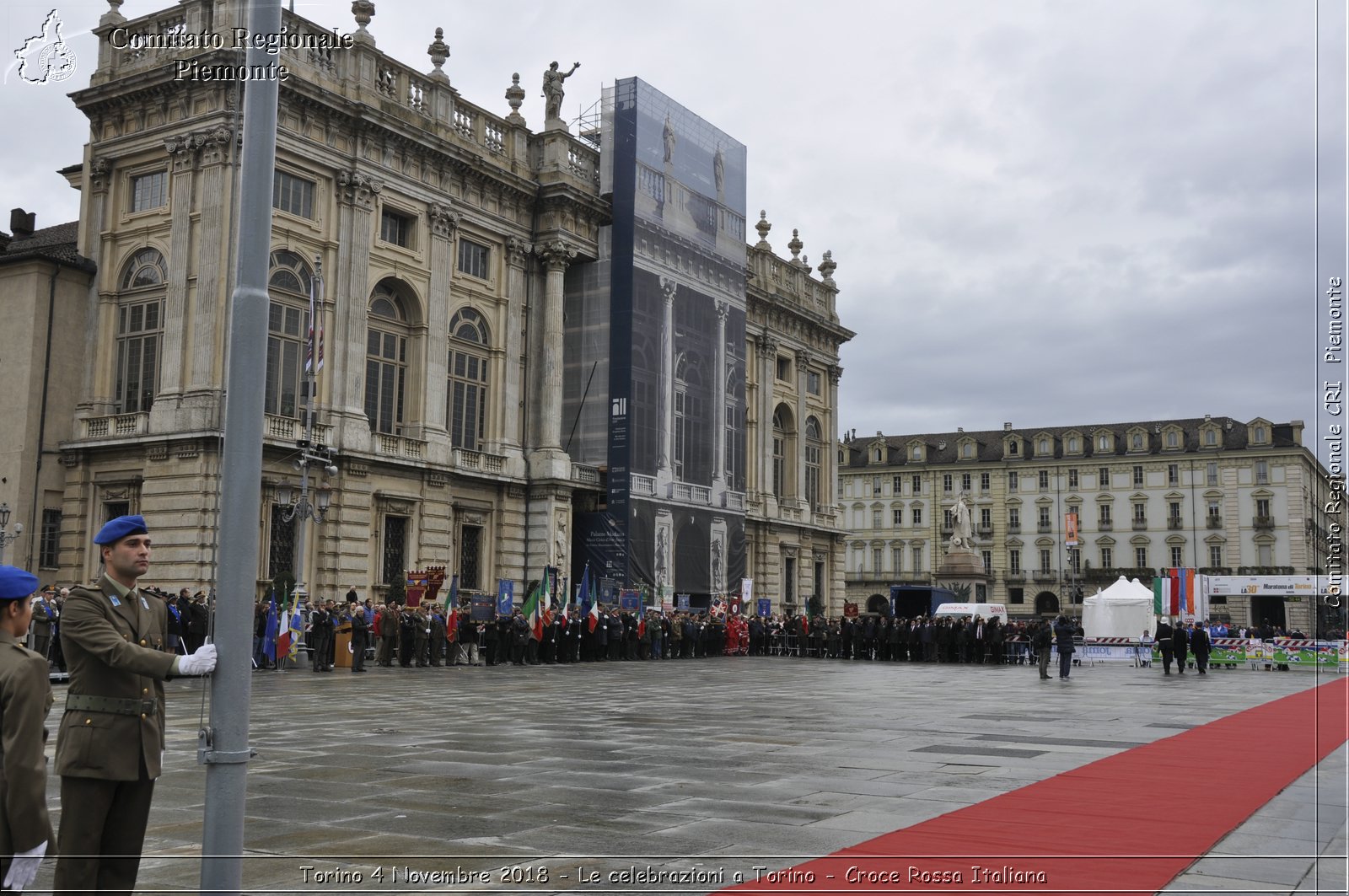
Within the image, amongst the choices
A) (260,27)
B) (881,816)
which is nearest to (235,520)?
(260,27)

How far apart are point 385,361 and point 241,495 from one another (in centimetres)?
3292

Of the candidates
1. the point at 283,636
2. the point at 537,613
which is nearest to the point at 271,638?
the point at 283,636

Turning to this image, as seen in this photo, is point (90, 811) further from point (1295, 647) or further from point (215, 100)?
point (1295, 647)

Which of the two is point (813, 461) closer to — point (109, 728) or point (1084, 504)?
point (1084, 504)

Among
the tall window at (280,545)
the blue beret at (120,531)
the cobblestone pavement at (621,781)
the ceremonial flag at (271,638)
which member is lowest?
the cobblestone pavement at (621,781)

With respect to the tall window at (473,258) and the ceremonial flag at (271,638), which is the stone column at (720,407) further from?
the ceremonial flag at (271,638)

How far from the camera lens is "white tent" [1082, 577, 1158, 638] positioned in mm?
44531

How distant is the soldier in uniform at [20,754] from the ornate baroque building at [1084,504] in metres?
90.7

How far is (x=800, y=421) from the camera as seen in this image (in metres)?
60.2

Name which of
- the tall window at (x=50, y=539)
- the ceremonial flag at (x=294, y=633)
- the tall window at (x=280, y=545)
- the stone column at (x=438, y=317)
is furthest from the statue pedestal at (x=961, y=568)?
the tall window at (x=50, y=539)

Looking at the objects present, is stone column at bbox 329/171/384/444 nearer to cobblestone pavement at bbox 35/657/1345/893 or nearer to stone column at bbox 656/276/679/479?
stone column at bbox 656/276/679/479

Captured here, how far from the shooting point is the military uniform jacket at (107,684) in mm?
5082

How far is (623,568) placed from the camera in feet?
138

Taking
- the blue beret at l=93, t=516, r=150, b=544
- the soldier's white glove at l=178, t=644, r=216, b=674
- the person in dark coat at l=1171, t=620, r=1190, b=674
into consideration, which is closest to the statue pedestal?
the person in dark coat at l=1171, t=620, r=1190, b=674
